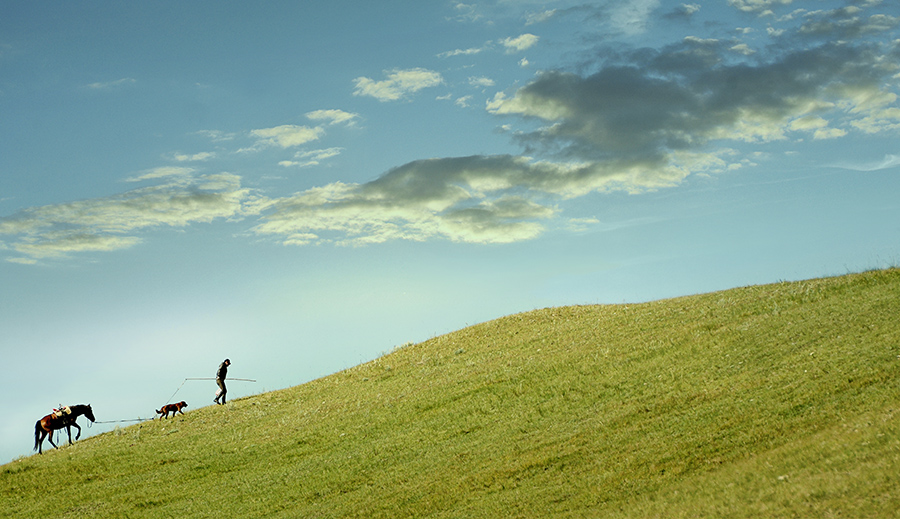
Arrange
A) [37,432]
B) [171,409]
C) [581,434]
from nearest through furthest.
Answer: [581,434]
[37,432]
[171,409]

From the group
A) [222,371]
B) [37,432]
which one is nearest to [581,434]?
[222,371]

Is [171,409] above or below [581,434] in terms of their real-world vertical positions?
above

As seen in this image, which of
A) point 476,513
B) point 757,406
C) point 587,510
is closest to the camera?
point 587,510

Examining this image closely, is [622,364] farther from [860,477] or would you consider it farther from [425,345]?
[425,345]

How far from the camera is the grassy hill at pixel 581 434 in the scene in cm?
1354

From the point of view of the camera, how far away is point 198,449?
1144 inches

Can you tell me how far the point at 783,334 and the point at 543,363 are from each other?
9981mm

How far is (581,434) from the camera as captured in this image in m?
19.1

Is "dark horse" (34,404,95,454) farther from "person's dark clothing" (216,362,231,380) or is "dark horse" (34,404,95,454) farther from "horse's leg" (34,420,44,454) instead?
"person's dark clothing" (216,362,231,380)

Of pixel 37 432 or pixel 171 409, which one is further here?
pixel 171 409

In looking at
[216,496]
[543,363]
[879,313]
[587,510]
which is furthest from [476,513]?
[879,313]

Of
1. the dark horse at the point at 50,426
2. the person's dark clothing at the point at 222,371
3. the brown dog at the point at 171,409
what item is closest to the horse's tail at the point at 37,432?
the dark horse at the point at 50,426

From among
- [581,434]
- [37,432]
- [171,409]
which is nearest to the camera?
[581,434]

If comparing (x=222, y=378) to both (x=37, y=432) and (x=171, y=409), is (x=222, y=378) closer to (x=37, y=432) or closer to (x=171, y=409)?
(x=171, y=409)
